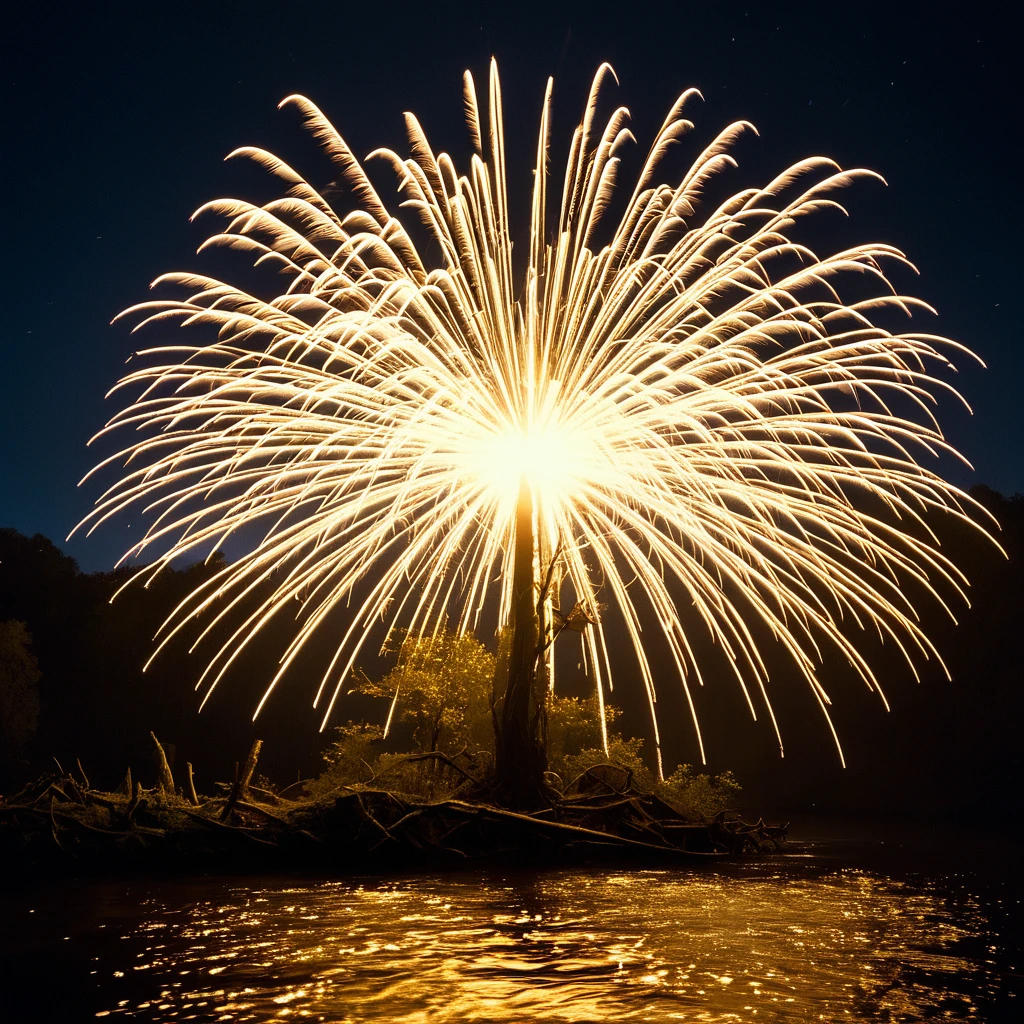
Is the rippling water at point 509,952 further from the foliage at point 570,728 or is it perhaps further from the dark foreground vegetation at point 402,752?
the foliage at point 570,728

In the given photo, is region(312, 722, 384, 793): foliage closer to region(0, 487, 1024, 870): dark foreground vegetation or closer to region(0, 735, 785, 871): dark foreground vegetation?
region(0, 487, 1024, 870): dark foreground vegetation

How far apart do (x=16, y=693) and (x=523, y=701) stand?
151ft

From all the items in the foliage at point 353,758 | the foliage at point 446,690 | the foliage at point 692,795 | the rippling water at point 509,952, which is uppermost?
the foliage at point 446,690

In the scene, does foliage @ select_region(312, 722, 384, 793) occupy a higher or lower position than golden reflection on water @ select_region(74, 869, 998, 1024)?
higher

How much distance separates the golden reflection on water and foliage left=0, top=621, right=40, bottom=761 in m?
46.4

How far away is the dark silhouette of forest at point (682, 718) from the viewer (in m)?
56.5

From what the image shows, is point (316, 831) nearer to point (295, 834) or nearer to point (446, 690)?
point (295, 834)

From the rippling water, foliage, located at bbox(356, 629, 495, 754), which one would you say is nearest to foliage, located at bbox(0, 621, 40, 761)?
foliage, located at bbox(356, 629, 495, 754)

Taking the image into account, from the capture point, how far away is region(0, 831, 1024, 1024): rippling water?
34.4 ft

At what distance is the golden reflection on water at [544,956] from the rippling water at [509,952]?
0.04 metres

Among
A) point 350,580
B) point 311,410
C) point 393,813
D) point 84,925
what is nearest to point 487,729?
point 393,813

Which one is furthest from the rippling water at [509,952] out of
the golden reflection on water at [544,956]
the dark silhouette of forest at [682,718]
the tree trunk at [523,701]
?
the dark silhouette of forest at [682,718]

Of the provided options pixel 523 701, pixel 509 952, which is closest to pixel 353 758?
pixel 523 701

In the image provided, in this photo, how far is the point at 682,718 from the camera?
70.9m
